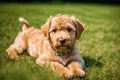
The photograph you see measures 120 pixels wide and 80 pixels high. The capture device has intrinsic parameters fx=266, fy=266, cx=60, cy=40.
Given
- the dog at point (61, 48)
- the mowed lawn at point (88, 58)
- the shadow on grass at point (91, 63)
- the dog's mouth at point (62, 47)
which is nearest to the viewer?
the mowed lawn at point (88, 58)

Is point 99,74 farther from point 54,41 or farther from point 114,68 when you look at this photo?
point 54,41

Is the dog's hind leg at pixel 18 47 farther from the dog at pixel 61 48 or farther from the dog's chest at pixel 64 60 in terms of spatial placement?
the dog's chest at pixel 64 60

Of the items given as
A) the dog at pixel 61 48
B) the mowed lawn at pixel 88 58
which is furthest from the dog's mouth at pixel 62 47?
the mowed lawn at pixel 88 58

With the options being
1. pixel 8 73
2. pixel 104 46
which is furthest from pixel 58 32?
pixel 104 46

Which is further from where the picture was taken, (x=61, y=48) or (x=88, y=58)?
(x=88, y=58)

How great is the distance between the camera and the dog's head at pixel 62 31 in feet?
18.6

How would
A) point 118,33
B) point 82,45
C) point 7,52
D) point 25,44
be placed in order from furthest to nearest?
point 118,33 → point 82,45 → point 25,44 → point 7,52

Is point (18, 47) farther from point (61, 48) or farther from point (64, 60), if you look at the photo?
point (61, 48)

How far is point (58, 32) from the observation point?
5984 millimetres

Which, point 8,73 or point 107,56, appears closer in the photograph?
point 8,73

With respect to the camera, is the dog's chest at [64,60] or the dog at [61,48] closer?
the dog at [61,48]

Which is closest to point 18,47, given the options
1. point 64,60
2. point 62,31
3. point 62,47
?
point 64,60

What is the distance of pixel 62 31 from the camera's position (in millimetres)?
5988

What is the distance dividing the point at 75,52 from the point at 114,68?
3.30 ft
